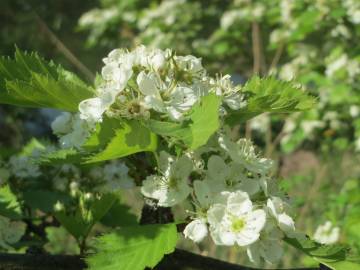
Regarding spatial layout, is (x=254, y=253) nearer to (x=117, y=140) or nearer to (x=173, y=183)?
(x=173, y=183)

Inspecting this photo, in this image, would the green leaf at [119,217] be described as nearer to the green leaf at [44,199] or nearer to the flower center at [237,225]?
the green leaf at [44,199]

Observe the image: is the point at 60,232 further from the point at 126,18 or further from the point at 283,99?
the point at 283,99

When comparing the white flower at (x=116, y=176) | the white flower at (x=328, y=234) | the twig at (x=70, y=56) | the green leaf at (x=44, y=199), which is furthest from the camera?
the twig at (x=70, y=56)

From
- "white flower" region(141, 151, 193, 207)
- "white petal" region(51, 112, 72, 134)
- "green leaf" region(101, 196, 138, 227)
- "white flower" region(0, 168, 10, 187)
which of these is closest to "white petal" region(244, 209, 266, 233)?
"white flower" region(141, 151, 193, 207)

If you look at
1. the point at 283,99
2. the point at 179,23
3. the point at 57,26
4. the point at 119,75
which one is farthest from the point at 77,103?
the point at 57,26

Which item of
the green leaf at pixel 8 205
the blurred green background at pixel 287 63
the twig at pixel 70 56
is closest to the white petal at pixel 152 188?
Answer: the green leaf at pixel 8 205

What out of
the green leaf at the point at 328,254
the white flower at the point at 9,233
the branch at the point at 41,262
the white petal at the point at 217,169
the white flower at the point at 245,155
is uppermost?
the white flower at the point at 245,155

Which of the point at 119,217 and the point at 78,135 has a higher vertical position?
the point at 78,135

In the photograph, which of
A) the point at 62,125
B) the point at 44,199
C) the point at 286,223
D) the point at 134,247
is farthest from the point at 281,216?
the point at 44,199
